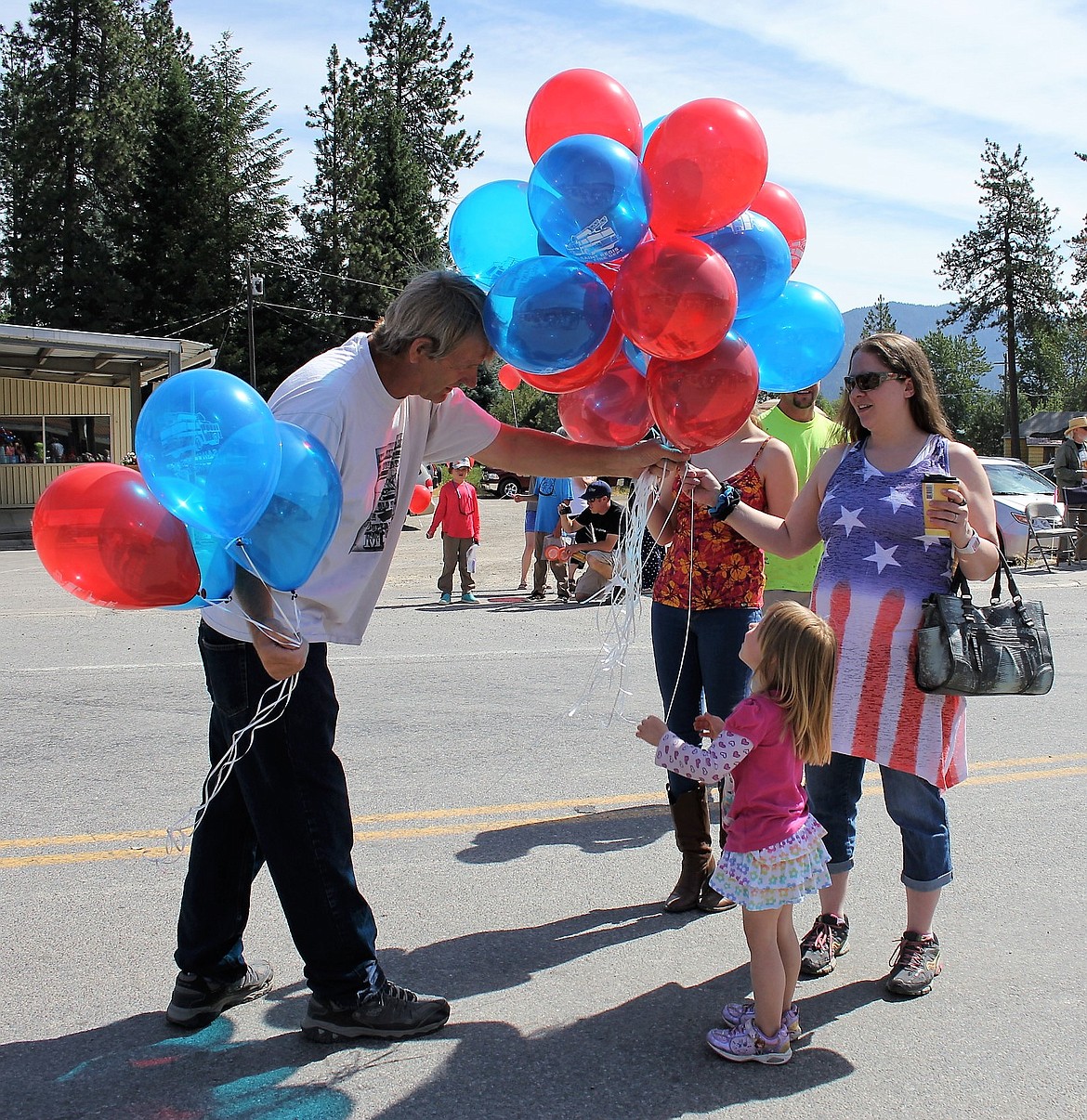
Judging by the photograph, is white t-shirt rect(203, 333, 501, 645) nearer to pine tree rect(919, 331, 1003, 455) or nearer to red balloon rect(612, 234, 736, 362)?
red balloon rect(612, 234, 736, 362)

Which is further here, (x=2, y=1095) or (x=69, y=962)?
(x=69, y=962)

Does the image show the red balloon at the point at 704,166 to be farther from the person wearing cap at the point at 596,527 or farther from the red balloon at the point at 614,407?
the person wearing cap at the point at 596,527

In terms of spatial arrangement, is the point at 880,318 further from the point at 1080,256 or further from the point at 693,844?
the point at 693,844

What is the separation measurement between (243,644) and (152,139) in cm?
4354

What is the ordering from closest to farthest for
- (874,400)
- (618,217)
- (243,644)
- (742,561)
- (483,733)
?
1. (243,644)
2. (618,217)
3. (874,400)
4. (742,561)
5. (483,733)

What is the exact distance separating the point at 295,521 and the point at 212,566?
10.7 inches

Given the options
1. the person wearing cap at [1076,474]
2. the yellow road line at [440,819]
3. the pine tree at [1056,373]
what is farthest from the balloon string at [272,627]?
the pine tree at [1056,373]

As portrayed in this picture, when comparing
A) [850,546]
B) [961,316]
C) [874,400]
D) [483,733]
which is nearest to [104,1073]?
[850,546]

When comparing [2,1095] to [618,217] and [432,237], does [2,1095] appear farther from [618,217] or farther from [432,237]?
[432,237]

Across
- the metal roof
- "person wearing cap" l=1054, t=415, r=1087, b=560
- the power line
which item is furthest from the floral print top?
the power line

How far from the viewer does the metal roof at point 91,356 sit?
826 inches

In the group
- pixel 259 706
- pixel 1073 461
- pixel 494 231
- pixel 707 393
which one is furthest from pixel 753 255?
pixel 1073 461

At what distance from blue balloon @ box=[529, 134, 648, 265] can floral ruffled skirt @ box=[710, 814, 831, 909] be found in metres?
1.70

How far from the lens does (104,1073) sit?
9.10ft
